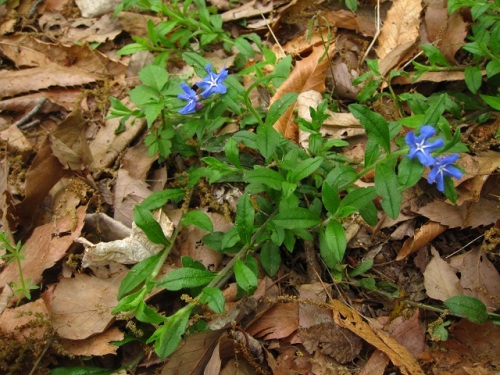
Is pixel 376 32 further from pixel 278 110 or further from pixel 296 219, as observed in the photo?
pixel 296 219

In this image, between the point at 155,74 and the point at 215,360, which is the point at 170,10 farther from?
the point at 215,360

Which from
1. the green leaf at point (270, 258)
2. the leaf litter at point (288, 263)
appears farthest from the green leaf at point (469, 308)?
the green leaf at point (270, 258)

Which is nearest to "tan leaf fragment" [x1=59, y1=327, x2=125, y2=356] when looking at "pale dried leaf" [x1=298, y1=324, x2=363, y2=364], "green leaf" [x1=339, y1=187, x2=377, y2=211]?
"pale dried leaf" [x1=298, y1=324, x2=363, y2=364]

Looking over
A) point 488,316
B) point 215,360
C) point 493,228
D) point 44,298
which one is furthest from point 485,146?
point 44,298

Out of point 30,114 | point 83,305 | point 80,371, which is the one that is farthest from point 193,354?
point 30,114

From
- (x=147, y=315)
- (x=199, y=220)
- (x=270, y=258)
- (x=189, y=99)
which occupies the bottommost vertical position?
(x=270, y=258)

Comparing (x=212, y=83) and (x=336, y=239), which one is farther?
(x=212, y=83)

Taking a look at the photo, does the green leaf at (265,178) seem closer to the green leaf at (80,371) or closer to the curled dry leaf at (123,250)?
the curled dry leaf at (123,250)
